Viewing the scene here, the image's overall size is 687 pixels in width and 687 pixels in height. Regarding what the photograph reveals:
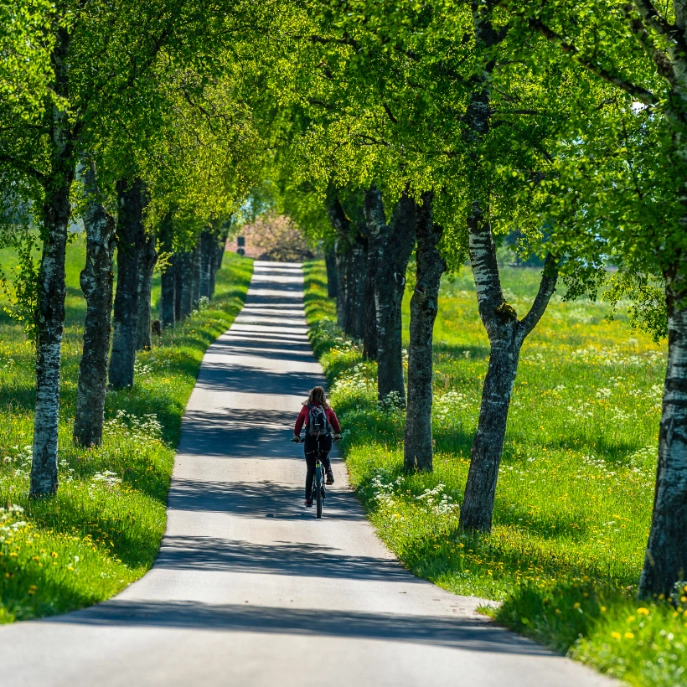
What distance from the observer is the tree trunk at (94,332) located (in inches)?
865

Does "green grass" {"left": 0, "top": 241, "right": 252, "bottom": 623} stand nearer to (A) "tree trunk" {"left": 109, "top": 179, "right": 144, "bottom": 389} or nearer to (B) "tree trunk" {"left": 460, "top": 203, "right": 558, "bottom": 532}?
(A) "tree trunk" {"left": 109, "top": 179, "right": 144, "bottom": 389}

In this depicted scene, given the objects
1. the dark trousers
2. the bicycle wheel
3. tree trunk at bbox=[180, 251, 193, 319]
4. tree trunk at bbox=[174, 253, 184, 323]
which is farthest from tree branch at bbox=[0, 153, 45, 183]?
tree trunk at bbox=[180, 251, 193, 319]

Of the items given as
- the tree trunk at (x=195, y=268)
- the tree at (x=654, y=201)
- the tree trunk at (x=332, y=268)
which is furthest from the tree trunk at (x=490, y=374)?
the tree trunk at (x=332, y=268)

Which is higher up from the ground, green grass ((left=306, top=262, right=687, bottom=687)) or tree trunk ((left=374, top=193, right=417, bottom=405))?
tree trunk ((left=374, top=193, right=417, bottom=405))

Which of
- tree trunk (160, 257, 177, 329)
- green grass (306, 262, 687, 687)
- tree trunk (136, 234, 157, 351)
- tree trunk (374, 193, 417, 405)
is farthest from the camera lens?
tree trunk (160, 257, 177, 329)

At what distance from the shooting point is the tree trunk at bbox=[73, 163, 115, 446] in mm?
21969

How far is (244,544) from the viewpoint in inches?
656

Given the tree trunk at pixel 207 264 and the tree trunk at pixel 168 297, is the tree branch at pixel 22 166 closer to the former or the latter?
the tree trunk at pixel 168 297

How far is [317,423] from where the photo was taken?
19938mm

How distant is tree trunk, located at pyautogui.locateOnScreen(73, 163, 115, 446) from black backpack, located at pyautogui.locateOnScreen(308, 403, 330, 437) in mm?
4579

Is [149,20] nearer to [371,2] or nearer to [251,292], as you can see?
[371,2]

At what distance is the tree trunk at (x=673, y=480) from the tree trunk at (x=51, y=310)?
29.1ft

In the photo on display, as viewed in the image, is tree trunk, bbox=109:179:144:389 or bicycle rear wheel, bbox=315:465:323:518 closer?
bicycle rear wheel, bbox=315:465:323:518

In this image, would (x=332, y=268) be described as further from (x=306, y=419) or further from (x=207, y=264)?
(x=306, y=419)
